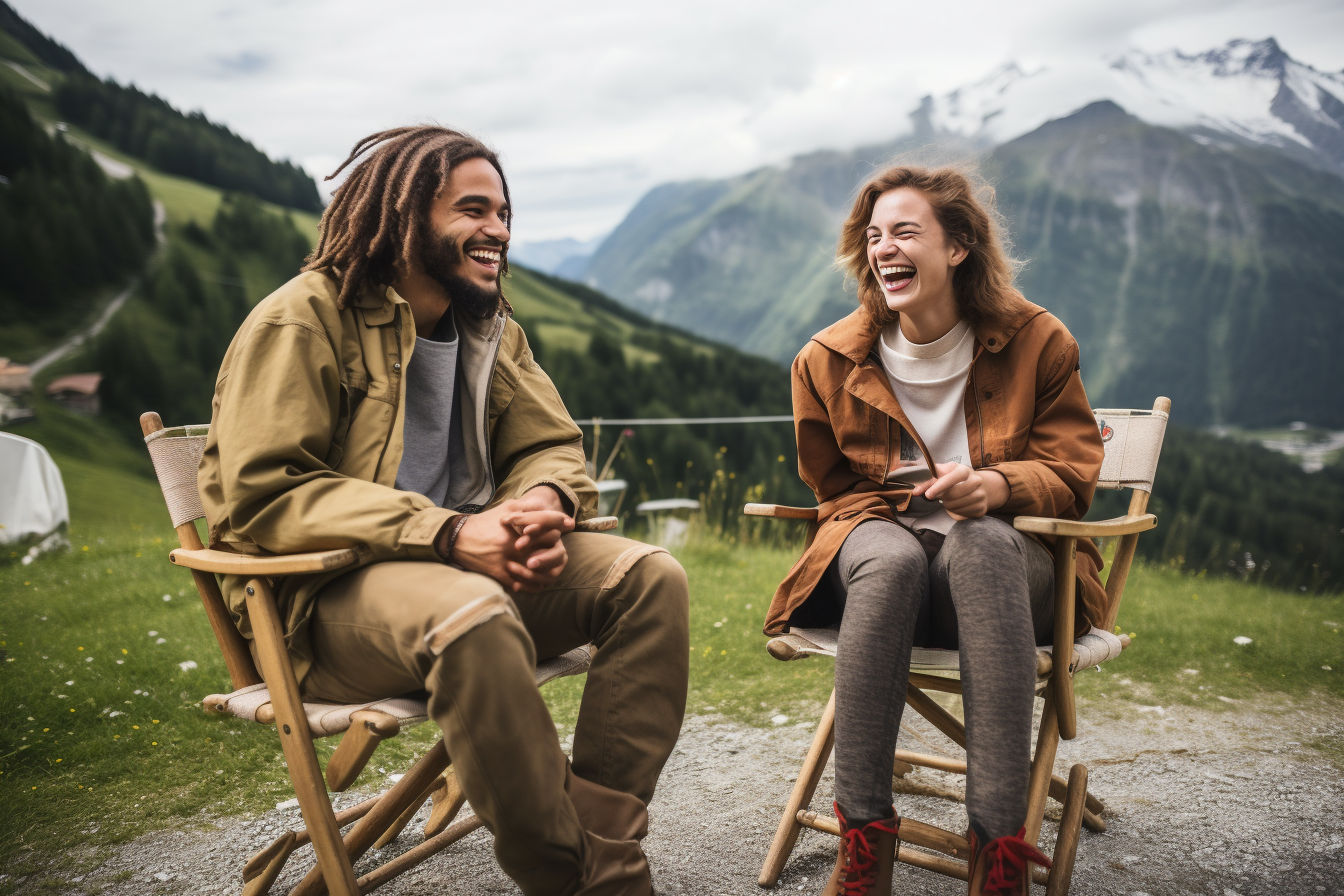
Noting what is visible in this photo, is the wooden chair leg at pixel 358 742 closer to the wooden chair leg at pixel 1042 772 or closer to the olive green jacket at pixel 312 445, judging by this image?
the olive green jacket at pixel 312 445

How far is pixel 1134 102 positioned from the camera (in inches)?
6127

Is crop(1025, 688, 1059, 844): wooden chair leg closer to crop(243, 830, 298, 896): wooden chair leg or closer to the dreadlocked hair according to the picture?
crop(243, 830, 298, 896): wooden chair leg

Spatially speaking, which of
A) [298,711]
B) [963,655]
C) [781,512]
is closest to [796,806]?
[963,655]

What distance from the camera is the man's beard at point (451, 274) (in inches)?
89.0

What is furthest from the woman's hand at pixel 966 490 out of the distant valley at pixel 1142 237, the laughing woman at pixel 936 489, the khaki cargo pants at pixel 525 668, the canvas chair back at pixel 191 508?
the distant valley at pixel 1142 237

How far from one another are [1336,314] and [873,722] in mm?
122159

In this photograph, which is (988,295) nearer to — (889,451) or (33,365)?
(889,451)

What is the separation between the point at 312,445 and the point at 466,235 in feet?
2.24

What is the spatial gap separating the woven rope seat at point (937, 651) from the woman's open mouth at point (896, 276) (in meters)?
0.91

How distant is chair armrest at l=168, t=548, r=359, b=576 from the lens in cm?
172

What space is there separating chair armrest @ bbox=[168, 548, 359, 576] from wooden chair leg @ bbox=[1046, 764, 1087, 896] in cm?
161

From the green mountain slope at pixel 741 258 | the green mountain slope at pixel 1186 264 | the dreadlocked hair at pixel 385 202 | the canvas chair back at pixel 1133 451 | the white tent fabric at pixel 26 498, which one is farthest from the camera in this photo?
the green mountain slope at pixel 741 258

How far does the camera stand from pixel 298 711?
1795mm

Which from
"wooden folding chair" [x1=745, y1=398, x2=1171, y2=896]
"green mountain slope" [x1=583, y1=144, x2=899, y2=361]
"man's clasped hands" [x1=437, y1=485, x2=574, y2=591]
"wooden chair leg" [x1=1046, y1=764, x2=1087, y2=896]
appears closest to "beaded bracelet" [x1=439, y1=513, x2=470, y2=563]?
"man's clasped hands" [x1=437, y1=485, x2=574, y2=591]
